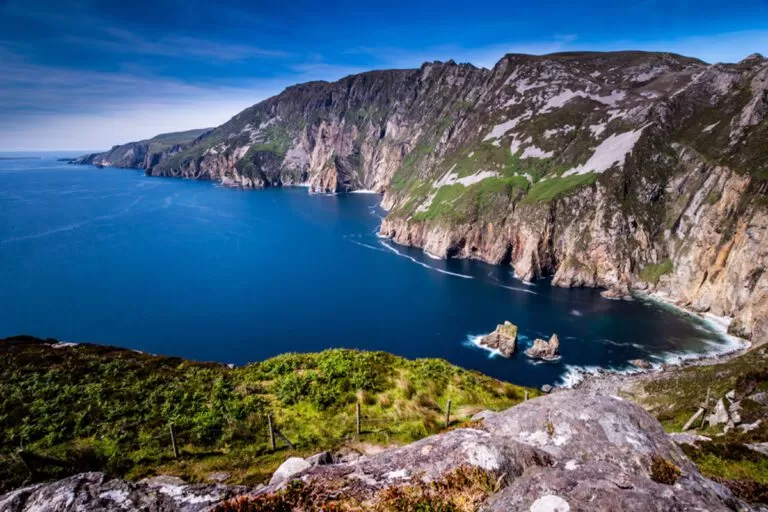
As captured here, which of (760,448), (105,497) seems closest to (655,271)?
(760,448)

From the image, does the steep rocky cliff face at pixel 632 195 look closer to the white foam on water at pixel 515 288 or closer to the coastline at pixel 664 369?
the coastline at pixel 664 369

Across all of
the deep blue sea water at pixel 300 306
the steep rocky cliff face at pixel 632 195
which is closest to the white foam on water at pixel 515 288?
the deep blue sea water at pixel 300 306

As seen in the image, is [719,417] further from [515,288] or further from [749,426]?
[515,288]

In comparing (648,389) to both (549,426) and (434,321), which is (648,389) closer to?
(434,321)

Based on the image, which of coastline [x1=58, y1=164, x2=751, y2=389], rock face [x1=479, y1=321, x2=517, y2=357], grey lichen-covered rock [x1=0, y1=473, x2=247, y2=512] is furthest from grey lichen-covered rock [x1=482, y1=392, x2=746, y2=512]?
rock face [x1=479, y1=321, x2=517, y2=357]

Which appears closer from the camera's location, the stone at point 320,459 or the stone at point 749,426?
the stone at point 320,459

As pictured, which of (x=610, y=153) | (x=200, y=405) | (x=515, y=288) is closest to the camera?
(x=200, y=405)
